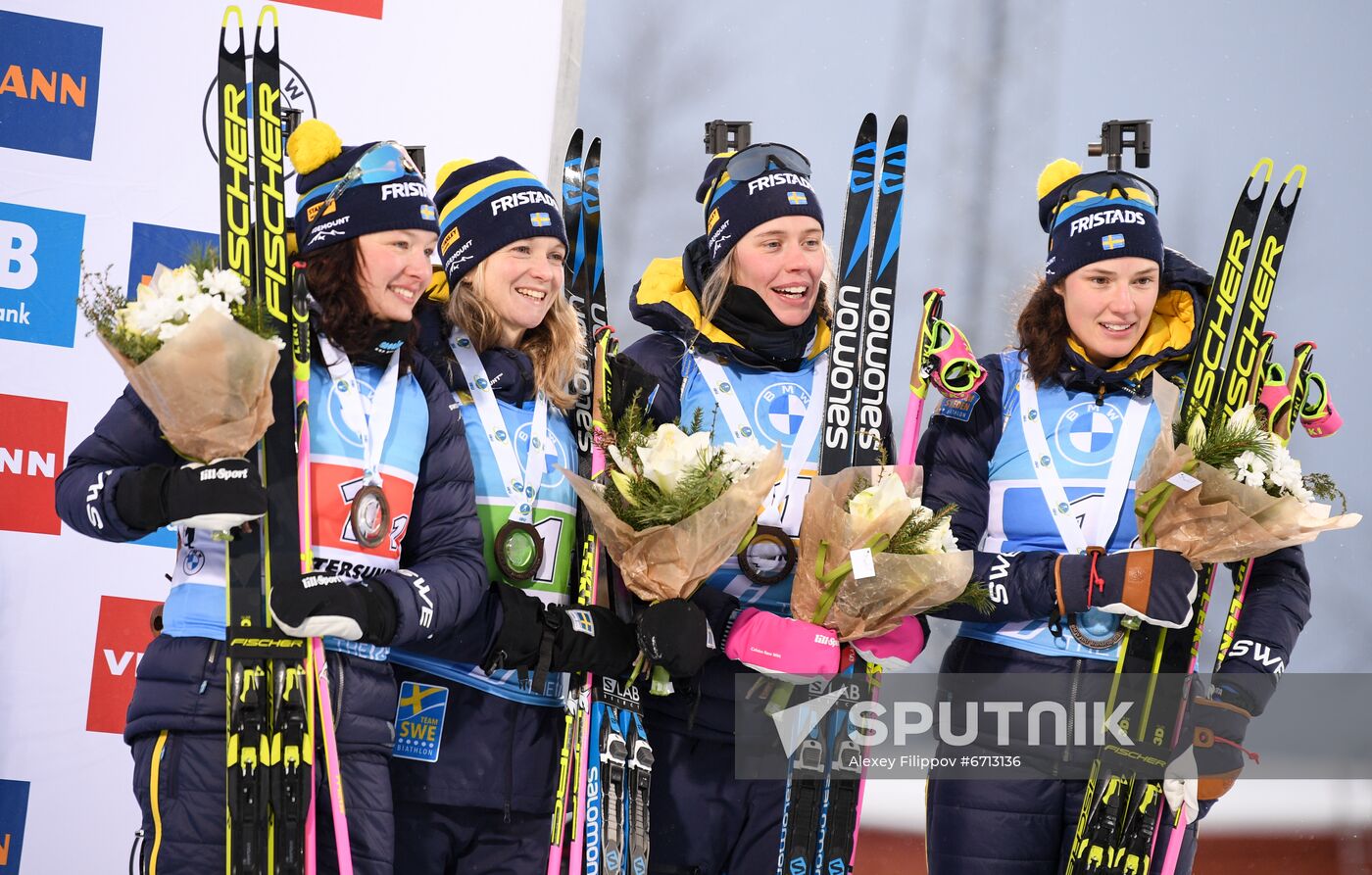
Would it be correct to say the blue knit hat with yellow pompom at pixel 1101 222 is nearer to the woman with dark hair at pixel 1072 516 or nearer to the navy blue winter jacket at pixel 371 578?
the woman with dark hair at pixel 1072 516

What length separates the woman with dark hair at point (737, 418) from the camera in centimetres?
276

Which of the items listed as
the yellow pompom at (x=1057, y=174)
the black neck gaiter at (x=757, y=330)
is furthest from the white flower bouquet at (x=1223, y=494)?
the black neck gaiter at (x=757, y=330)

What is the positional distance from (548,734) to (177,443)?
3.24ft

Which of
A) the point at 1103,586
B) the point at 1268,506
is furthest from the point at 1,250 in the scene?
the point at 1268,506

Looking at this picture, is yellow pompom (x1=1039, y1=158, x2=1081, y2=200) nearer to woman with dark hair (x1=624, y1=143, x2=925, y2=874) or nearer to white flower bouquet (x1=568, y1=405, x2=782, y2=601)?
woman with dark hair (x1=624, y1=143, x2=925, y2=874)

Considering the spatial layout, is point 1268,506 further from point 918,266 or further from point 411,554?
point 918,266

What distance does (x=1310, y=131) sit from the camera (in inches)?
243

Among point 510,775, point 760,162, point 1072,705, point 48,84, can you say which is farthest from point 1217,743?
point 48,84

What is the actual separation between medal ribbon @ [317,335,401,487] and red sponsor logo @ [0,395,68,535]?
5.00 feet

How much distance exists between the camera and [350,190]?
2617 millimetres

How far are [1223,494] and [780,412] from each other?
0.91 m

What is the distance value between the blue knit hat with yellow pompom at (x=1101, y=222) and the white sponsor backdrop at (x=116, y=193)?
4.75 feet

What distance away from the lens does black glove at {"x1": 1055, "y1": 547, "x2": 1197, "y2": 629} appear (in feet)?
8.80

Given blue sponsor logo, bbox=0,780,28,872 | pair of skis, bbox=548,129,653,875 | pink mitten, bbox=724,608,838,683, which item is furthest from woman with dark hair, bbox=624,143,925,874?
blue sponsor logo, bbox=0,780,28,872
